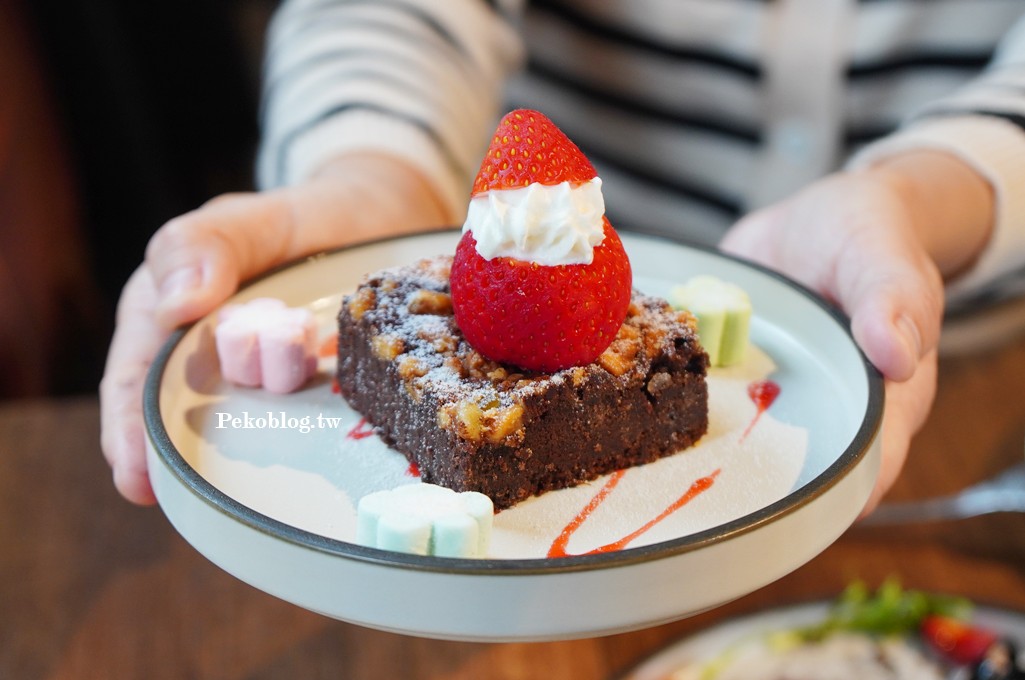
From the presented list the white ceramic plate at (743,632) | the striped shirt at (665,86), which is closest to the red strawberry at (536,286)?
the white ceramic plate at (743,632)

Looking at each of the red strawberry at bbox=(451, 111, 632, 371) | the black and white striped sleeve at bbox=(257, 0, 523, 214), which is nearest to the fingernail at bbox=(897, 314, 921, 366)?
the red strawberry at bbox=(451, 111, 632, 371)

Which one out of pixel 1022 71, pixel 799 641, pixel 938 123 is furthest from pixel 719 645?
pixel 1022 71

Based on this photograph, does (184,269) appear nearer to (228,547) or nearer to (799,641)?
(228,547)

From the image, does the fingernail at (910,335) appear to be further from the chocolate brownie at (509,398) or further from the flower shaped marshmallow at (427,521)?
the flower shaped marshmallow at (427,521)

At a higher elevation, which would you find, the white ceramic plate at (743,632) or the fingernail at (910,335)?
the fingernail at (910,335)

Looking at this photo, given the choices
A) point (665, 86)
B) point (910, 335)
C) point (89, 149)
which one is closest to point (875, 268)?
point (910, 335)

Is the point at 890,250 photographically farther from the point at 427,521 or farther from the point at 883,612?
the point at 427,521
